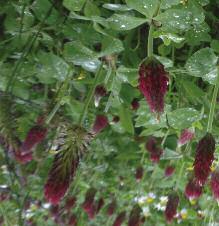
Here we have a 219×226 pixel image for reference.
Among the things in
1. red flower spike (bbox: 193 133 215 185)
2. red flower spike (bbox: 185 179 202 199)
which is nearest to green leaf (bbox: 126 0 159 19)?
red flower spike (bbox: 193 133 215 185)

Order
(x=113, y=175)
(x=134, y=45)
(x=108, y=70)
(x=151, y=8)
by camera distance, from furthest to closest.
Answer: (x=113, y=175)
(x=134, y=45)
(x=108, y=70)
(x=151, y=8)

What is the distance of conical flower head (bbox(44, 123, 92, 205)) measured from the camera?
0.52m

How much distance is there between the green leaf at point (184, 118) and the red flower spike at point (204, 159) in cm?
15

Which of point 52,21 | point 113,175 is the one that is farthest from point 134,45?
point 113,175

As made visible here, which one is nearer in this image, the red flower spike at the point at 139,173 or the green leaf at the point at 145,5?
the green leaf at the point at 145,5

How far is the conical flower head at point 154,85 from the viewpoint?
1.50ft

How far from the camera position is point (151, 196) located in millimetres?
1810

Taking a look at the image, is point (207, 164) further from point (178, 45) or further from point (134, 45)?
point (134, 45)

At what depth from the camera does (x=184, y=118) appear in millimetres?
712

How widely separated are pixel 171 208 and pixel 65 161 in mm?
350

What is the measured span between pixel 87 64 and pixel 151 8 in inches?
8.5

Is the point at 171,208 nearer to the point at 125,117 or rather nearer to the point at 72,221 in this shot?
the point at 125,117

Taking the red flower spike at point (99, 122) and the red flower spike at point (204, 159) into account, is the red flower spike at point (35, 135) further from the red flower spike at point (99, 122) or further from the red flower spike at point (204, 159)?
the red flower spike at point (99, 122)

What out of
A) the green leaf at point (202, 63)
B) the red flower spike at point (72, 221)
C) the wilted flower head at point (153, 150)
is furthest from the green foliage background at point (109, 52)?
the red flower spike at point (72, 221)
